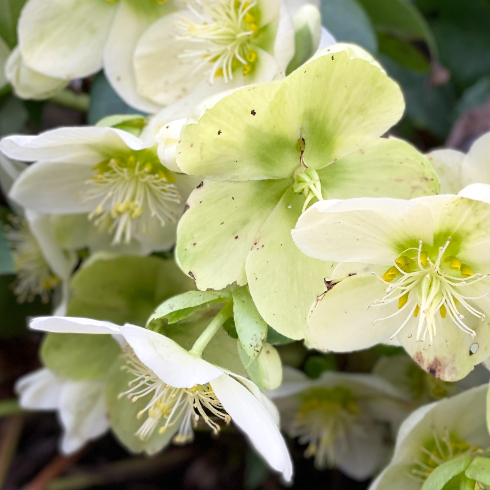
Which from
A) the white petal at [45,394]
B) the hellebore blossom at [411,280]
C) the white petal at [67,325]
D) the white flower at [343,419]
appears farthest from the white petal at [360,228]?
the white petal at [45,394]

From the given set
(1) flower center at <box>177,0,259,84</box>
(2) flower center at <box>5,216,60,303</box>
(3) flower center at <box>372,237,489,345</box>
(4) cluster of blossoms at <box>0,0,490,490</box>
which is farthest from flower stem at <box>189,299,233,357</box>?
(2) flower center at <box>5,216,60,303</box>

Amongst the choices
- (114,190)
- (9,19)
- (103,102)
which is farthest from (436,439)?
(9,19)

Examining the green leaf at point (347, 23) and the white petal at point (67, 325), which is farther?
the green leaf at point (347, 23)

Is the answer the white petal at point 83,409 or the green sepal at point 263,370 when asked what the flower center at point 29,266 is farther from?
the green sepal at point 263,370

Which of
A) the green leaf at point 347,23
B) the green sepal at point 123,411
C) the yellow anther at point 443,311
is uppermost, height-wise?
the green leaf at point 347,23

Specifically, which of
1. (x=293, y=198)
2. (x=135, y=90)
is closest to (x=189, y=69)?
(x=135, y=90)

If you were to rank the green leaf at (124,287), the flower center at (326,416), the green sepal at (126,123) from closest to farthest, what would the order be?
the green sepal at (126,123), the green leaf at (124,287), the flower center at (326,416)

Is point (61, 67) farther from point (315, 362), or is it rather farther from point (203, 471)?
point (203, 471)
